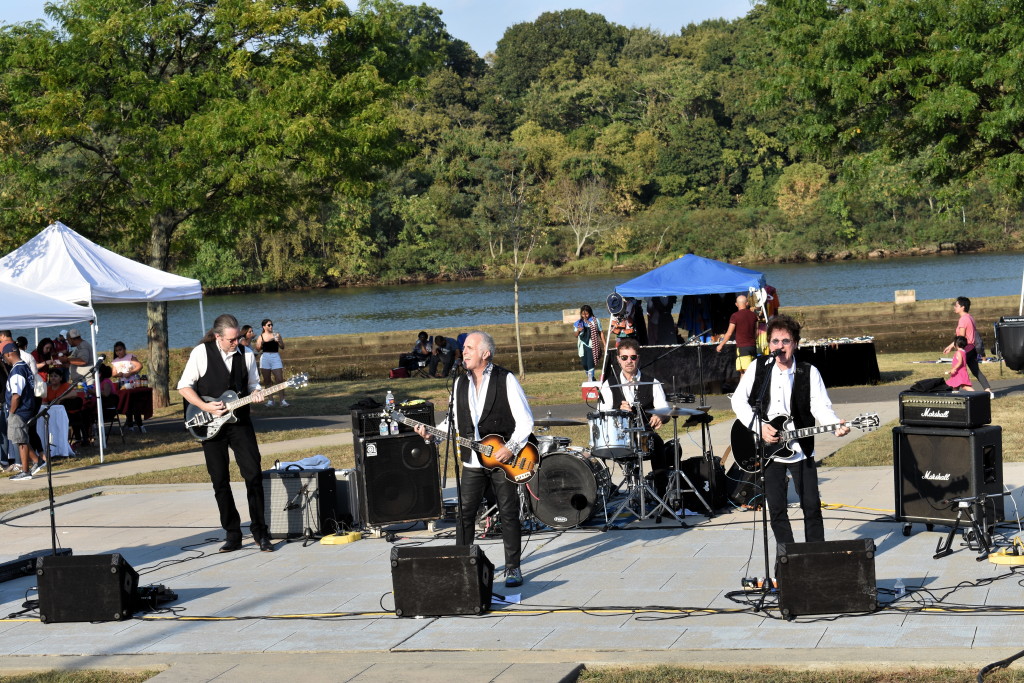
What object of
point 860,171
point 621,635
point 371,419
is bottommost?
point 621,635

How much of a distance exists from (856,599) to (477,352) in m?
2.87

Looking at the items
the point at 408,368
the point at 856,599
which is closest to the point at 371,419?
the point at 856,599

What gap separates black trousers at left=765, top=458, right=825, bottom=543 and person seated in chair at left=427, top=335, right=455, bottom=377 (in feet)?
62.7

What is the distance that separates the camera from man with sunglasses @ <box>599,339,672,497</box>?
34.5 feet

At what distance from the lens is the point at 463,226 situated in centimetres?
8344

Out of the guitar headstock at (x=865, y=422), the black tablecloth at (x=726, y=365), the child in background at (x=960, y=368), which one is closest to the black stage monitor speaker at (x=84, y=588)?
the guitar headstock at (x=865, y=422)

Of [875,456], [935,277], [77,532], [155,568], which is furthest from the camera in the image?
[935,277]

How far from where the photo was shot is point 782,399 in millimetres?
7895

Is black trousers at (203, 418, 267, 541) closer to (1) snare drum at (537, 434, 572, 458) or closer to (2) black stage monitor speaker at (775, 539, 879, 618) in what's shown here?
(1) snare drum at (537, 434, 572, 458)

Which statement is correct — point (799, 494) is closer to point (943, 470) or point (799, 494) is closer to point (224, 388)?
point (943, 470)

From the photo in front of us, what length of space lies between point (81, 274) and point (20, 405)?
10.3 ft

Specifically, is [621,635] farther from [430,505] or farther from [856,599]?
[430,505]

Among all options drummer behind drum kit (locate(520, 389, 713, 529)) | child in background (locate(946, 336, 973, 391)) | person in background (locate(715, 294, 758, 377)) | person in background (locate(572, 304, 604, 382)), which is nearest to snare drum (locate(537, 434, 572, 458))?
drummer behind drum kit (locate(520, 389, 713, 529))

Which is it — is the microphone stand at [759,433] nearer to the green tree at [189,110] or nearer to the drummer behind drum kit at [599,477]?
the drummer behind drum kit at [599,477]
